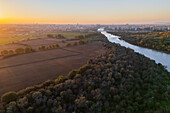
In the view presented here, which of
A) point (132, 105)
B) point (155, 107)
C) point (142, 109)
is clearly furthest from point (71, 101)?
point (155, 107)

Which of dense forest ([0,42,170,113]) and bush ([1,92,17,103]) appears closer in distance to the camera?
dense forest ([0,42,170,113])

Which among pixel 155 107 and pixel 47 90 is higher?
pixel 47 90

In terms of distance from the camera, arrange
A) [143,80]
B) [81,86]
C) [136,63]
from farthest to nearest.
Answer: [136,63]
[143,80]
[81,86]

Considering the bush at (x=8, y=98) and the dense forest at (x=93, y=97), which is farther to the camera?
the bush at (x=8, y=98)

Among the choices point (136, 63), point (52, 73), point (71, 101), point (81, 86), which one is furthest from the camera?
point (136, 63)

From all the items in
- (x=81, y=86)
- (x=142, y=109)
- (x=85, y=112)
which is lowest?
(x=142, y=109)

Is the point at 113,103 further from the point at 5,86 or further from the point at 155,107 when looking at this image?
the point at 5,86

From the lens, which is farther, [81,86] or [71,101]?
[81,86]

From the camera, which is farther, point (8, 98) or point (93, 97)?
point (93, 97)

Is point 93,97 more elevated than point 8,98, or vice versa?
point 8,98

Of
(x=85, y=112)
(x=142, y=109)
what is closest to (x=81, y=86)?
(x=85, y=112)
